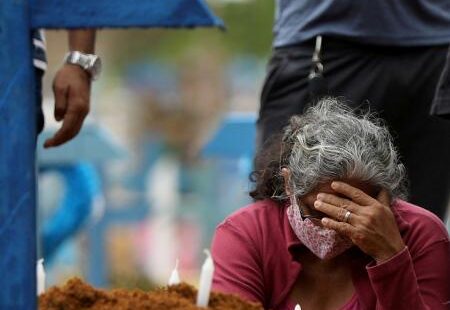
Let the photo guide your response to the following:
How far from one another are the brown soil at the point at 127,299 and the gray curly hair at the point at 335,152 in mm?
854

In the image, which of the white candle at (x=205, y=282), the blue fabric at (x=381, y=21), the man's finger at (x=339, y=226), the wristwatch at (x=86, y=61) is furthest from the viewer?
the blue fabric at (x=381, y=21)

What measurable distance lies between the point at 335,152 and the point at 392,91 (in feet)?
2.11

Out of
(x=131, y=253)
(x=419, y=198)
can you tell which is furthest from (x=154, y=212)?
(x=419, y=198)

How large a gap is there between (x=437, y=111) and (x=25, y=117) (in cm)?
129

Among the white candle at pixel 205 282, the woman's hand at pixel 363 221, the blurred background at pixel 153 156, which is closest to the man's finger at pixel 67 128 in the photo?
the blurred background at pixel 153 156

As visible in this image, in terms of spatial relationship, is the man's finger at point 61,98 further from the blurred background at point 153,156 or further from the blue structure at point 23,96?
the blue structure at point 23,96

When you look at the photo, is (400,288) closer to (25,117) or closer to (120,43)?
(25,117)

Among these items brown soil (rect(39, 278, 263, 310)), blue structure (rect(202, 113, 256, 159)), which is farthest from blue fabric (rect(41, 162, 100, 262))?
brown soil (rect(39, 278, 263, 310))

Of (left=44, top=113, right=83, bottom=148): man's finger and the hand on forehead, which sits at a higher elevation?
(left=44, top=113, right=83, bottom=148): man's finger

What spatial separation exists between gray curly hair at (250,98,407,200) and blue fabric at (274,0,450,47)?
0.36 m

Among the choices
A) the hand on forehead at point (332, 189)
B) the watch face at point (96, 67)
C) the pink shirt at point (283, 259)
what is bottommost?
the pink shirt at point (283, 259)

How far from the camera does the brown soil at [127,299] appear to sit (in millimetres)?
1887

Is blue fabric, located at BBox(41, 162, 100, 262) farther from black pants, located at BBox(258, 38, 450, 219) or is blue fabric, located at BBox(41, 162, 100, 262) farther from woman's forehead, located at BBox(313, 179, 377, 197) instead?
woman's forehead, located at BBox(313, 179, 377, 197)

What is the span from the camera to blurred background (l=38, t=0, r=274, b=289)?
294 inches
